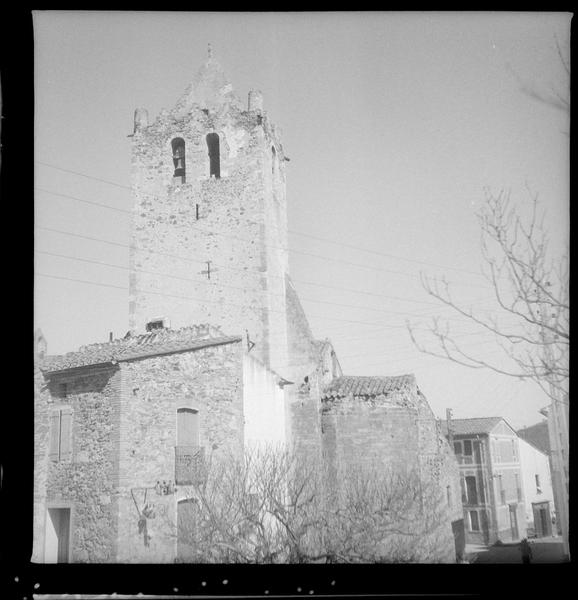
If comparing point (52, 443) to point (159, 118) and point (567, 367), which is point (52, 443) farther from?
point (159, 118)

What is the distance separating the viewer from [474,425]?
27.5 feet

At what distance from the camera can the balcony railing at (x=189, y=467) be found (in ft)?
26.0

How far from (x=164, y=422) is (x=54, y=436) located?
135 cm

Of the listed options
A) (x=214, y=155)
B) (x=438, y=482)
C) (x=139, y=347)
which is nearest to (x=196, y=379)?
(x=139, y=347)

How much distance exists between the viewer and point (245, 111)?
11781 millimetres

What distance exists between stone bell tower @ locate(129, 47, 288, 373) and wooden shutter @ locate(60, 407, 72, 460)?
10.1 feet

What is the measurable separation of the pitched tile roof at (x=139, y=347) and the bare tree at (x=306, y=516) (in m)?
1.67

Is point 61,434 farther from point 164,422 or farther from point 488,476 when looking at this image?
point 488,476

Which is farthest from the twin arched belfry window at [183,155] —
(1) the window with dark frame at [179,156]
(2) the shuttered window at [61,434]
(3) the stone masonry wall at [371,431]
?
(2) the shuttered window at [61,434]

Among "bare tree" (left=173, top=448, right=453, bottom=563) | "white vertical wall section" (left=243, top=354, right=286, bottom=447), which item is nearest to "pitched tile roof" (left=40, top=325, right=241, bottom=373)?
"white vertical wall section" (left=243, top=354, right=286, bottom=447)

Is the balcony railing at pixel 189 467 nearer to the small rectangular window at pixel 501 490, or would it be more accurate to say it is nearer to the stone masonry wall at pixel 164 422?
the stone masonry wall at pixel 164 422

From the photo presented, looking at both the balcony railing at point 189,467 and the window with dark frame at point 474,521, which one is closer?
the balcony railing at point 189,467

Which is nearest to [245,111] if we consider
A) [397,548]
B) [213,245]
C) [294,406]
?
[213,245]
